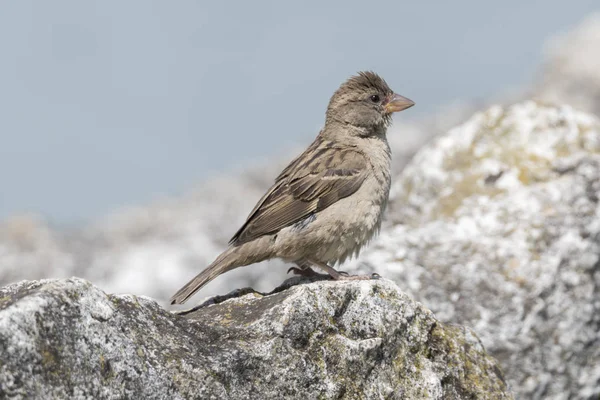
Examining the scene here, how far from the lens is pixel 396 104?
744cm

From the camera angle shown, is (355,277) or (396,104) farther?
(396,104)

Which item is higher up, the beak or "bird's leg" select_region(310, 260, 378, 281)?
the beak

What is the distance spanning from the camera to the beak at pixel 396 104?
7422 mm

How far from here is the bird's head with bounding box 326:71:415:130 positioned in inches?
291

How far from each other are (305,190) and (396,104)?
1363 millimetres

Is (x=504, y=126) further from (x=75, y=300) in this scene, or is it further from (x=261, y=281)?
(x=75, y=300)

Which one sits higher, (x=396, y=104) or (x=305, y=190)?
(x=396, y=104)

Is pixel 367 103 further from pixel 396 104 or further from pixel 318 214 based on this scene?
pixel 318 214

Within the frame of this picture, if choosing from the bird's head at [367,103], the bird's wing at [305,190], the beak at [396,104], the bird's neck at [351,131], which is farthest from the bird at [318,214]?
the beak at [396,104]

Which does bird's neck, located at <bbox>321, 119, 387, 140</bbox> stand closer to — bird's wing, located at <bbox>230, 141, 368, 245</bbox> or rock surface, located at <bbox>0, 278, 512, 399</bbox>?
bird's wing, located at <bbox>230, 141, 368, 245</bbox>

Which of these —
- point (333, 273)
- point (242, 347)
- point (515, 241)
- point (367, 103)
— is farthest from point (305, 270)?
point (242, 347)

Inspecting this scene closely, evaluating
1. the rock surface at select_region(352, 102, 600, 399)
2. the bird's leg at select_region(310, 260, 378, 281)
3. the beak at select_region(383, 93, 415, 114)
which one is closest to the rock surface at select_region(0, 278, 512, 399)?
the bird's leg at select_region(310, 260, 378, 281)

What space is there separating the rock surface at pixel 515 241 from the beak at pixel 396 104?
3.54ft

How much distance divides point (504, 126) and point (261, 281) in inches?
116
